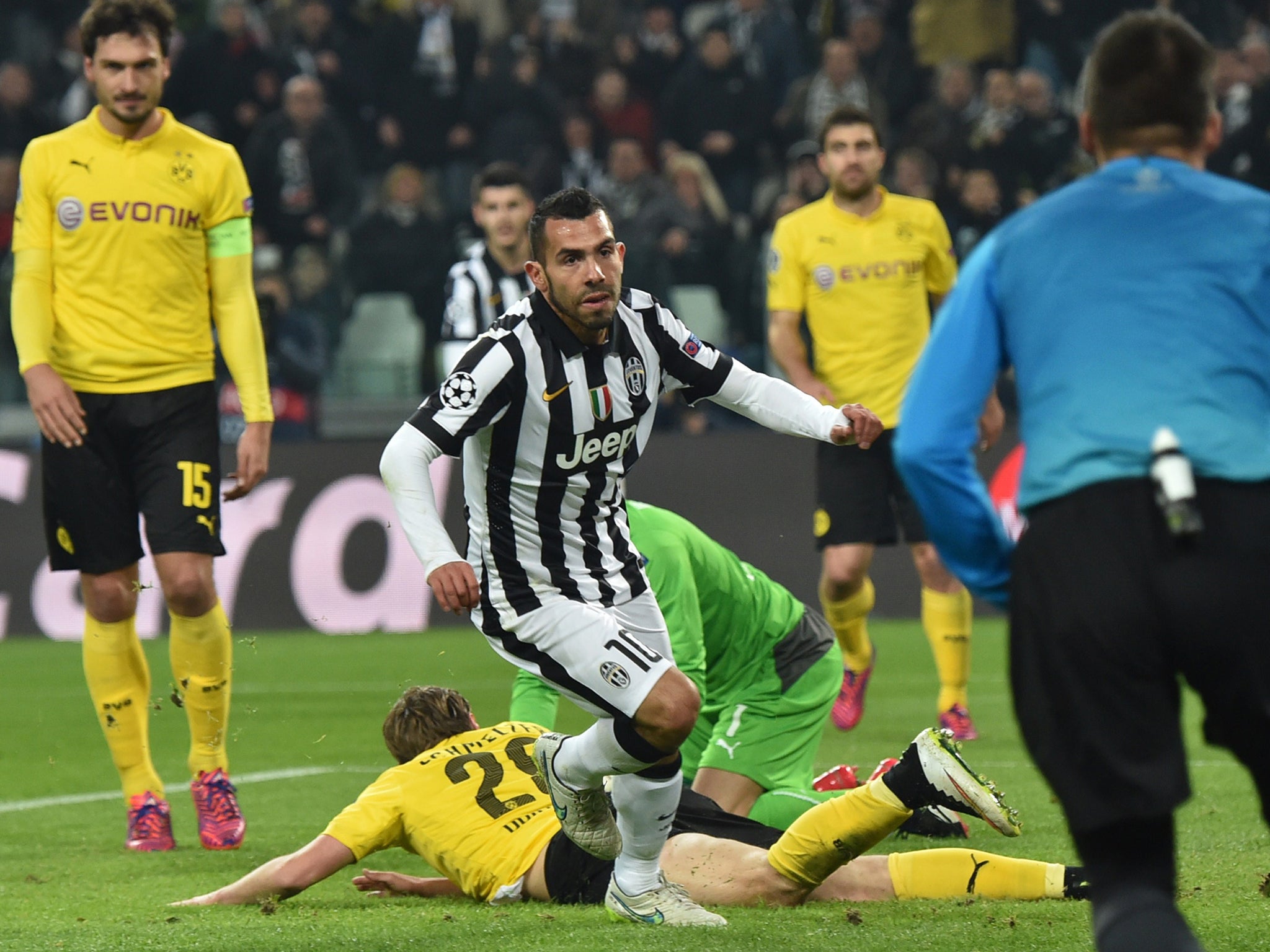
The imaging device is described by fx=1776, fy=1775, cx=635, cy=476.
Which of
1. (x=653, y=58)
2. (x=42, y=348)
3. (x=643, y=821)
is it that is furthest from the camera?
(x=653, y=58)

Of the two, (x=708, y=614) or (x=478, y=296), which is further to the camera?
(x=478, y=296)

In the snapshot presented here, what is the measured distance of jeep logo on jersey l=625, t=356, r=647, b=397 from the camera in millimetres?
4289

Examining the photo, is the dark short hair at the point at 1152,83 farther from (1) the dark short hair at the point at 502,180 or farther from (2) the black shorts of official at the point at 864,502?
(1) the dark short hair at the point at 502,180

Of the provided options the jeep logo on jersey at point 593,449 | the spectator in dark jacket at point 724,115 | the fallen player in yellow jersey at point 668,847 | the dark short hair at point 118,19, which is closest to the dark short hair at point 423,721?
the fallen player in yellow jersey at point 668,847

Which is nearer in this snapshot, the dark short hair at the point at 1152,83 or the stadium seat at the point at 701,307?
the dark short hair at the point at 1152,83

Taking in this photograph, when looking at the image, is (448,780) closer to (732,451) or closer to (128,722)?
(128,722)

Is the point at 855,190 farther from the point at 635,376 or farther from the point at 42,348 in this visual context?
the point at 635,376

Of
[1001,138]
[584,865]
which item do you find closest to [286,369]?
[1001,138]

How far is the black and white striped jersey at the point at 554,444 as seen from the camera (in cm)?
414

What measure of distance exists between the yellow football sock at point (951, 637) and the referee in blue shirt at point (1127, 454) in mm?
5026

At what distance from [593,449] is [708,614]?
1.19 metres

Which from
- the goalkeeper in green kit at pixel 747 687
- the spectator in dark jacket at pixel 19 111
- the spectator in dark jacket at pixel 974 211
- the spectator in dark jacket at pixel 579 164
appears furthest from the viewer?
the spectator in dark jacket at pixel 19 111

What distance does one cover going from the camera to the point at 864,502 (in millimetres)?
7883

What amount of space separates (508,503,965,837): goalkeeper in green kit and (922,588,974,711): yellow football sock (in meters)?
2.12
